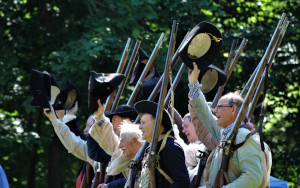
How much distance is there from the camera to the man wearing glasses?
4754 millimetres

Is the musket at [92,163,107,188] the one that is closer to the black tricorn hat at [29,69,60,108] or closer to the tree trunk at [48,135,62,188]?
the black tricorn hat at [29,69,60,108]

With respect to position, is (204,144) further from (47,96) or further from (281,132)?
(281,132)

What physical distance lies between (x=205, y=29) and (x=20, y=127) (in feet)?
27.5

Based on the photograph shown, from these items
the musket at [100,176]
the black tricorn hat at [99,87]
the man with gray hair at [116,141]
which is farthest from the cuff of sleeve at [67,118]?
the black tricorn hat at [99,87]

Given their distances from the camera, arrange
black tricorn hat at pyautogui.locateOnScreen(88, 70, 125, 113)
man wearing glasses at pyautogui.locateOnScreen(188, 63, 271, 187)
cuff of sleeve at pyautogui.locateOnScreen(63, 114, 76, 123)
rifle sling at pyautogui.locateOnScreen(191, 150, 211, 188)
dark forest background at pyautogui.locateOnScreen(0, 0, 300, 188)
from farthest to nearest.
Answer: dark forest background at pyautogui.locateOnScreen(0, 0, 300, 188) < cuff of sleeve at pyautogui.locateOnScreen(63, 114, 76, 123) < black tricorn hat at pyautogui.locateOnScreen(88, 70, 125, 113) < rifle sling at pyautogui.locateOnScreen(191, 150, 211, 188) < man wearing glasses at pyautogui.locateOnScreen(188, 63, 271, 187)

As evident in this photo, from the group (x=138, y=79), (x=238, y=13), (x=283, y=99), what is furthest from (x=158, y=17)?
(x=138, y=79)

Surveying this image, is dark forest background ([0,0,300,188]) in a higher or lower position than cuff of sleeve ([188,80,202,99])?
lower

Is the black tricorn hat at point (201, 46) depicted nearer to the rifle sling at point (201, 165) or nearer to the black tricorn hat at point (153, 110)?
the black tricorn hat at point (153, 110)

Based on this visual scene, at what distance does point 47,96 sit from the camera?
682cm

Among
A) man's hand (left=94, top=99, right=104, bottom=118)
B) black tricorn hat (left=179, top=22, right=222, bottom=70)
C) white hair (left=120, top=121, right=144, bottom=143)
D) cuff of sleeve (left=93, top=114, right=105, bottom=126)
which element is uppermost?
black tricorn hat (left=179, top=22, right=222, bottom=70)

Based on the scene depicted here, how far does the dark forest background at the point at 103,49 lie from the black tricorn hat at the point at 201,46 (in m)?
4.97

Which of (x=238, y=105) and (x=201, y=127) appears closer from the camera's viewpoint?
(x=238, y=105)

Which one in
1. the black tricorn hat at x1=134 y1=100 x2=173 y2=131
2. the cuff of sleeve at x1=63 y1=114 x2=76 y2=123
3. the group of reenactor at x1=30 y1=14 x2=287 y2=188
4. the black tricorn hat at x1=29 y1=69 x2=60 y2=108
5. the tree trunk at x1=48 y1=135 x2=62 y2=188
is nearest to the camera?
the group of reenactor at x1=30 y1=14 x2=287 y2=188

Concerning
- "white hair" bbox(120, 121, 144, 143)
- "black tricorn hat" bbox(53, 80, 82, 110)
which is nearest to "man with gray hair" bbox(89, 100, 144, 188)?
"white hair" bbox(120, 121, 144, 143)
